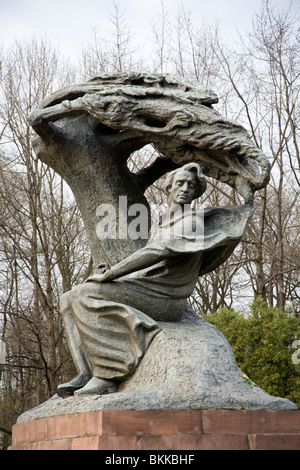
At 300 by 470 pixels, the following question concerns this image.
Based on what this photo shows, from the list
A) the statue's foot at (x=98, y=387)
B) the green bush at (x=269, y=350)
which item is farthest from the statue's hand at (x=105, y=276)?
the green bush at (x=269, y=350)

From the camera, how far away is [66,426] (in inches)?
183

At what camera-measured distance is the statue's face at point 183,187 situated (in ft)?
17.5

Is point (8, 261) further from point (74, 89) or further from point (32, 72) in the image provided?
point (74, 89)

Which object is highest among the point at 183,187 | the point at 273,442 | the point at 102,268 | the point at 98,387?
the point at 183,187

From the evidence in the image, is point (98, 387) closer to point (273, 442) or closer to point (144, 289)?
point (144, 289)

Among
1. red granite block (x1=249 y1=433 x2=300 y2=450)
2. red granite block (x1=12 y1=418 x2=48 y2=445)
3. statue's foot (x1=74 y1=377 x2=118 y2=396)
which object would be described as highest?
statue's foot (x1=74 y1=377 x2=118 y2=396)

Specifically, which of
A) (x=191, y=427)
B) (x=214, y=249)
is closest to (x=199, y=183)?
(x=214, y=249)

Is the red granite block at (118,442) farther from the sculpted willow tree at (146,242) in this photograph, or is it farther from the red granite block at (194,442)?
the sculpted willow tree at (146,242)

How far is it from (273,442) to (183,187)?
6.68ft

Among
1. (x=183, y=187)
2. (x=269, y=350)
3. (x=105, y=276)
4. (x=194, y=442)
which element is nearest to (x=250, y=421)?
(x=194, y=442)

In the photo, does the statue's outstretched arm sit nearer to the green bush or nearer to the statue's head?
the statue's head

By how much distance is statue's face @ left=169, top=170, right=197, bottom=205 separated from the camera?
17.5 feet

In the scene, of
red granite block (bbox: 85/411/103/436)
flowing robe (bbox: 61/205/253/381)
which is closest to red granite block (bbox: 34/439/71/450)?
red granite block (bbox: 85/411/103/436)

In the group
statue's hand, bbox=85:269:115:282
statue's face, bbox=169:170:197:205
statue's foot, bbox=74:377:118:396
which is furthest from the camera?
statue's face, bbox=169:170:197:205
